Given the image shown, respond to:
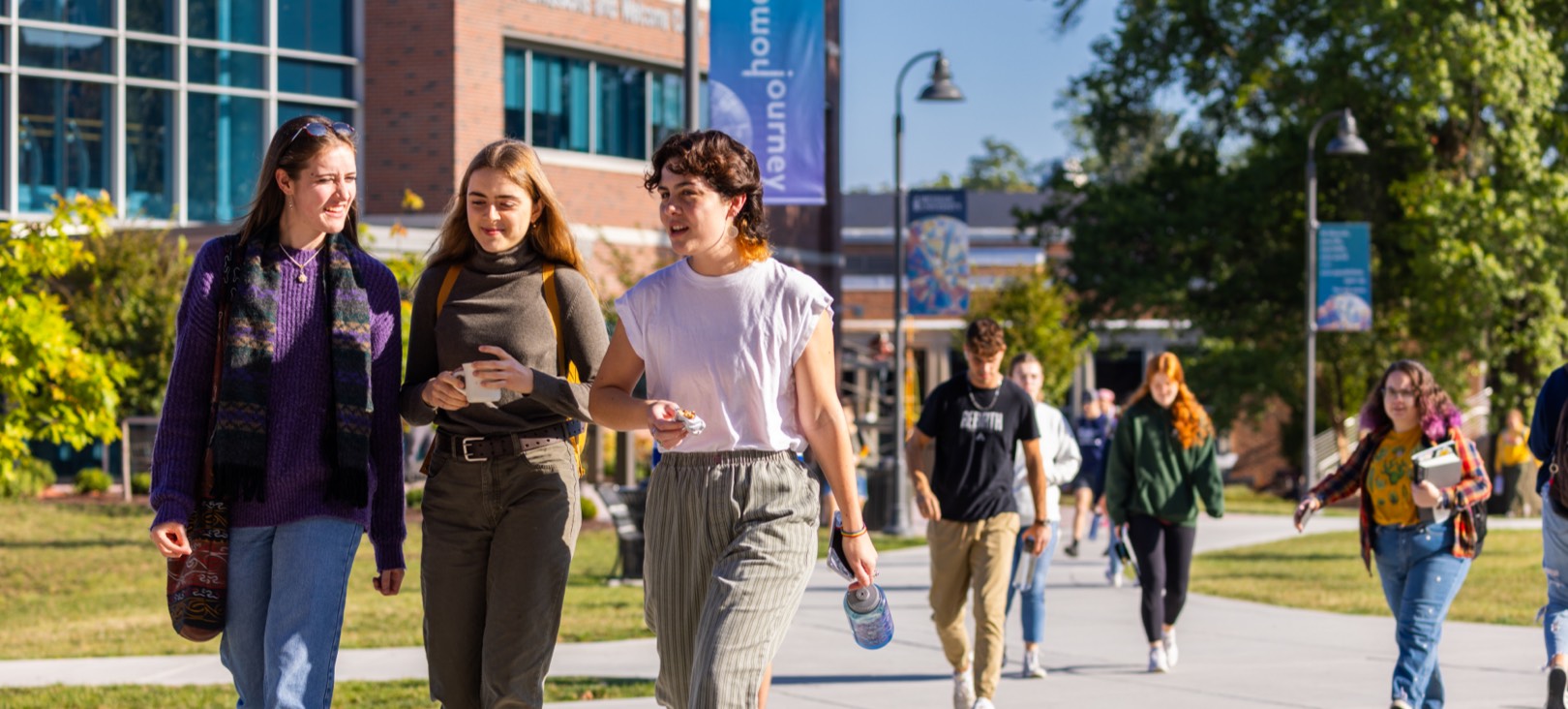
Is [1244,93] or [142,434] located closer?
[142,434]

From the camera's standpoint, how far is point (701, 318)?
4.88 meters

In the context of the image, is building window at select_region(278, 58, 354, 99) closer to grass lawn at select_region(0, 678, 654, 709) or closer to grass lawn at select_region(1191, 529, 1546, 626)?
grass lawn at select_region(1191, 529, 1546, 626)

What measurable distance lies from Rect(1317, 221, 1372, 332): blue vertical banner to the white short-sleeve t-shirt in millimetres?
26470

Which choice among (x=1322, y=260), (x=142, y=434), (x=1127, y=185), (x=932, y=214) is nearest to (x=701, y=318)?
(x=932, y=214)

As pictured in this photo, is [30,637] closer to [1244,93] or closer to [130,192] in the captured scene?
[130,192]

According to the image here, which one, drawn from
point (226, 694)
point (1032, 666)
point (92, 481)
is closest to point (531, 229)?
point (226, 694)

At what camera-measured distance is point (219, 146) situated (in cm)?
2906

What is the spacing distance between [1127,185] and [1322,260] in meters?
6.61

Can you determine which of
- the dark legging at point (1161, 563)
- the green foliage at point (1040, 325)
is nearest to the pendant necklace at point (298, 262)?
the dark legging at point (1161, 563)

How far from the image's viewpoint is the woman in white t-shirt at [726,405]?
15.8 feet

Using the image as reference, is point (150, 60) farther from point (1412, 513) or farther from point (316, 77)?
point (1412, 513)

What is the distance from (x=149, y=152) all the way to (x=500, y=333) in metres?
25.4

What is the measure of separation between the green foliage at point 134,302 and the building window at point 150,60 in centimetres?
314

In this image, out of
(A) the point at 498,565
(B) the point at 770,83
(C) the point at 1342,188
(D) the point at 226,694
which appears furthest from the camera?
(C) the point at 1342,188
